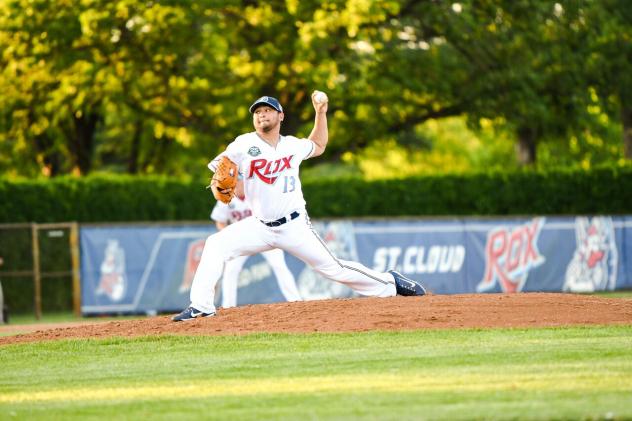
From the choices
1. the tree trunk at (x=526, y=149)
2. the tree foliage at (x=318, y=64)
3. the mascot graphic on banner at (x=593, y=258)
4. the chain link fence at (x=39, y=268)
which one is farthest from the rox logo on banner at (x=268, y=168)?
the tree trunk at (x=526, y=149)

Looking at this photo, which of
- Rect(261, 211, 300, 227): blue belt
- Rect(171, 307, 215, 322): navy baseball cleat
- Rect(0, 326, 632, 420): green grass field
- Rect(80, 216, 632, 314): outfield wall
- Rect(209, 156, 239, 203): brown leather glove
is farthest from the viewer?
Rect(80, 216, 632, 314): outfield wall

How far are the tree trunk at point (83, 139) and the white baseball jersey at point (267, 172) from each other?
891 inches

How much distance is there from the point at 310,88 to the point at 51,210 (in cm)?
692

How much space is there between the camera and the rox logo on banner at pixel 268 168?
1084cm

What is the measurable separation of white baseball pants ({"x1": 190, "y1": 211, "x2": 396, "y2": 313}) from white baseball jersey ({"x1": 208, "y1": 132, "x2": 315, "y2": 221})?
0.49 feet

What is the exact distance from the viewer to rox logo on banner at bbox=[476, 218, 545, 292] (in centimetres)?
2227

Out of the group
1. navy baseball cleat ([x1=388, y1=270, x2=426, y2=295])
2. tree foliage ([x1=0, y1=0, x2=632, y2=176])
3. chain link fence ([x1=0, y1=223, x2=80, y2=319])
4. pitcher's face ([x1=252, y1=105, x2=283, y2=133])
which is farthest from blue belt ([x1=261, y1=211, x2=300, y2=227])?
tree foliage ([x1=0, y1=0, x2=632, y2=176])

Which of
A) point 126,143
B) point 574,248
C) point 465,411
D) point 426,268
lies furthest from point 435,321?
point 126,143

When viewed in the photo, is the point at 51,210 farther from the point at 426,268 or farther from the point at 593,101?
the point at 593,101

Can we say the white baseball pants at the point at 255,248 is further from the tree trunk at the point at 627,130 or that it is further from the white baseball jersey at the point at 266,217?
the tree trunk at the point at 627,130

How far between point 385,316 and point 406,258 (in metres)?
10.9

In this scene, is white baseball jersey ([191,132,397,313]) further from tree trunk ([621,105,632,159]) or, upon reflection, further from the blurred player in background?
tree trunk ([621,105,632,159])

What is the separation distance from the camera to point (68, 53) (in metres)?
27.0

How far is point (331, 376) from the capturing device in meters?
8.44
